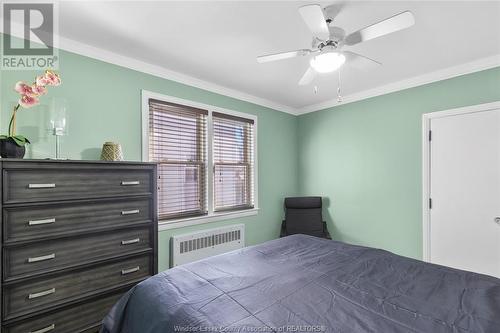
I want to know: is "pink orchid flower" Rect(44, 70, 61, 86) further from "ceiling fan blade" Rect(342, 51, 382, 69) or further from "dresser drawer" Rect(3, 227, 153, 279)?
"ceiling fan blade" Rect(342, 51, 382, 69)

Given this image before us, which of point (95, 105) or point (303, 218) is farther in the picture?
point (303, 218)

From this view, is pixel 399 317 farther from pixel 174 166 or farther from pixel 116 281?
pixel 174 166

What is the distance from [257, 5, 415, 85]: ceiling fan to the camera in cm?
137

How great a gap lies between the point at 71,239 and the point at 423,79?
3793mm

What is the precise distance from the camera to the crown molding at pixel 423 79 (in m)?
2.40

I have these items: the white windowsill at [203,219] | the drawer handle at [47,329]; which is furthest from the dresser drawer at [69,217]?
the drawer handle at [47,329]

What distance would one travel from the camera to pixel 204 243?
289 cm

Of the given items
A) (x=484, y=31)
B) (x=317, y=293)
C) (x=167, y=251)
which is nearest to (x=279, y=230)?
(x=167, y=251)

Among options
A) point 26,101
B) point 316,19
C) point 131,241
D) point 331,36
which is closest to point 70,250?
point 131,241

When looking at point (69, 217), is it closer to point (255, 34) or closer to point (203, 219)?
point (203, 219)

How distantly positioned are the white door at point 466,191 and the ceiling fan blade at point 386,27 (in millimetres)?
1838

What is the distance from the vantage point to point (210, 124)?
3064 mm

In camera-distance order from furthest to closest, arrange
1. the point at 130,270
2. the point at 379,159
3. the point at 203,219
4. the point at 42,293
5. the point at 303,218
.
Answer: the point at 303,218 → the point at 379,159 → the point at 203,219 → the point at 130,270 → the point at 42,293

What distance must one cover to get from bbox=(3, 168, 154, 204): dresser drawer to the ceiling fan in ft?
4.73
